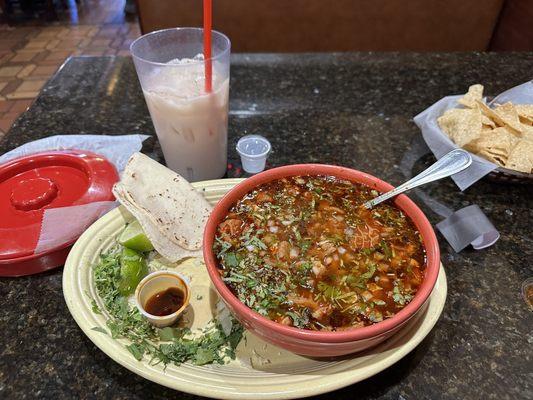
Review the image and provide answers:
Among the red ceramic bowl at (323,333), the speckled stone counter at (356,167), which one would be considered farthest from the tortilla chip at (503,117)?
the red ceramic bowl at (323,333)

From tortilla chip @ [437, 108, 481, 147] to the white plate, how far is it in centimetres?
62

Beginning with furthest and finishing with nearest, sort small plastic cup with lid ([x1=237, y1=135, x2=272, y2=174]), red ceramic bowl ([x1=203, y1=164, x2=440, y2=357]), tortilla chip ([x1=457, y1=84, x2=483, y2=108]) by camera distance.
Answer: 1. tortilla chip ([x1=457, y1=84, x2=483, y2=108])
2. small plastic cup with lid ([x1=237, y1=135, x2=272, y2=174])
3. red ceramic bowl ([x1=203, y1=164, x2=440, y2=357])

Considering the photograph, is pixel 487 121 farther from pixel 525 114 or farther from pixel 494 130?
pixel 525 114

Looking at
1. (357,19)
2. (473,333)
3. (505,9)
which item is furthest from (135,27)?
(473,333)

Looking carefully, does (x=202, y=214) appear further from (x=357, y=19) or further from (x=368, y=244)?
(x=357, y=19)

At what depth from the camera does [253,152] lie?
1.63 metres

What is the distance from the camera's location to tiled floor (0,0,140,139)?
4.55 meters

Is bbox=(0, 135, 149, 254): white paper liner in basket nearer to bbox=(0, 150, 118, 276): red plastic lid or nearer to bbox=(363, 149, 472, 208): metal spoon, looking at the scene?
bbox=(0, 150, 118, 276): red plastic lid

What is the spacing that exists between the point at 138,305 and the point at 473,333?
0.88m

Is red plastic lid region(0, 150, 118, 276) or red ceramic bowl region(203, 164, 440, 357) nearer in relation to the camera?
red ceramic bowl region(203, 164, 440, 357)

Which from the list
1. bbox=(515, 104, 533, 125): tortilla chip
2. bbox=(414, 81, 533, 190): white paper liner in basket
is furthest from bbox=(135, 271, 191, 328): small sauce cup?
bbox=(515, 104, 533, 125): tortilla chip

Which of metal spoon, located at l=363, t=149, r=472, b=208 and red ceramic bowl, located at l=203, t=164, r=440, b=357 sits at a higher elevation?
metal spoon, located at l=363, t=149, r=472, b=208

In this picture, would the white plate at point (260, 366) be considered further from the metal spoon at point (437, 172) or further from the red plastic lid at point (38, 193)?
the metal spoon at point (437, 172)

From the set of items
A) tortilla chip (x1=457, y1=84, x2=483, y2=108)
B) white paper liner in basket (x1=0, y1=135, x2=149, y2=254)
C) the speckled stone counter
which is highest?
tortilla chip (x1=457, y1=84, x2=483, y2=108)
